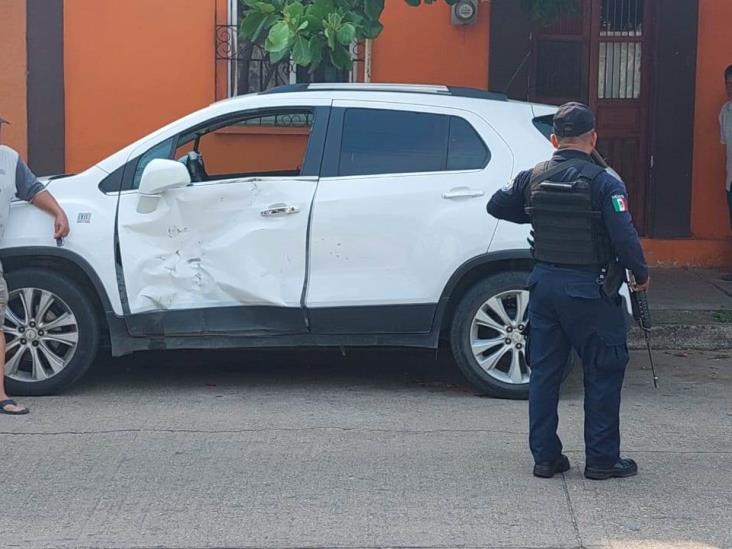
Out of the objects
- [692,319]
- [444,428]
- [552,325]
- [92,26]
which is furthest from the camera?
[92,26]

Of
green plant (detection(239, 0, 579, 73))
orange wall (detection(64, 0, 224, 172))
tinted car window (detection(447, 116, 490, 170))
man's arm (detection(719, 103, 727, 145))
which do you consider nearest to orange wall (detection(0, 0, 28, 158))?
orange wall (detection(64, 0, 224, 172))

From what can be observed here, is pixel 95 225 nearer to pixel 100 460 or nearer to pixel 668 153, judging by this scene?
pixel 100 460

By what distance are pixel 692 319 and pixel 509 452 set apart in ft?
11.5

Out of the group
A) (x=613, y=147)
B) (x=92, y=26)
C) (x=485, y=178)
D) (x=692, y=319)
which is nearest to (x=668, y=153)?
(x=613, y=147)

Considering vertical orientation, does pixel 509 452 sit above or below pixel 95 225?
below

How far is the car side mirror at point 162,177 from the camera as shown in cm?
698

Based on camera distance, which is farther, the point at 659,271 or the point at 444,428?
the point at 659,271

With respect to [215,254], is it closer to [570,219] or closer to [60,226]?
[60,226]

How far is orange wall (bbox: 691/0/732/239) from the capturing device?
36.8ft

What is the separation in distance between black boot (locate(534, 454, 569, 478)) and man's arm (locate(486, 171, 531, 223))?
118cm

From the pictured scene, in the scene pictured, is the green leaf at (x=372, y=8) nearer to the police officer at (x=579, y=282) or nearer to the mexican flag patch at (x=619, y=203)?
the police officer at (x=579, y=282)

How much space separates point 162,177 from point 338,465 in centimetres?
211

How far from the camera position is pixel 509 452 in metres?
6.21

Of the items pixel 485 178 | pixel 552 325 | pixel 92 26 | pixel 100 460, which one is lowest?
pixel 100 460
